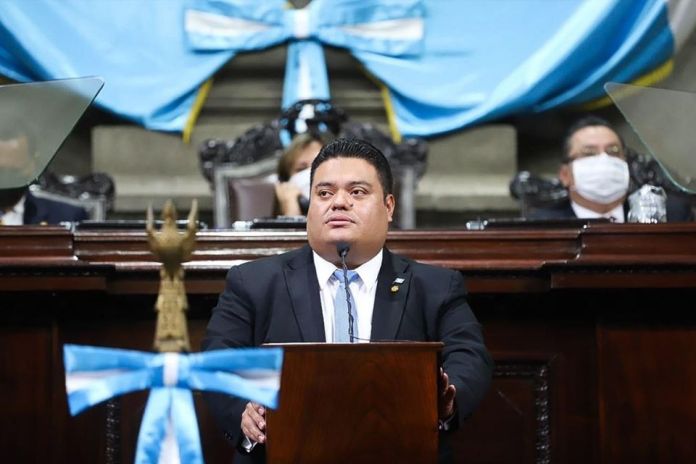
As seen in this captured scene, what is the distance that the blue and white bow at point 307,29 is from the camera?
543 centimetres

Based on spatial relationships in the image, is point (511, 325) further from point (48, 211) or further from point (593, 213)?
point (48, 211)

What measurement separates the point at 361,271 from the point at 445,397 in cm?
46

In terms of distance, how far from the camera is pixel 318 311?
2777mm

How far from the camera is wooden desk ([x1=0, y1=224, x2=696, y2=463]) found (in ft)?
10.4

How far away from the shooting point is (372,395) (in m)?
2.29

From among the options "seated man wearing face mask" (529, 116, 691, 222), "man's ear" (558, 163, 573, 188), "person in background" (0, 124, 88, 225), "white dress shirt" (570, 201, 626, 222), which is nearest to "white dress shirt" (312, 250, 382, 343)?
"person in background" (0, 124, 88, 225)

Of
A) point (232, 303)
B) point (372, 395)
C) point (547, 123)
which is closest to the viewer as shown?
point (372, 395)

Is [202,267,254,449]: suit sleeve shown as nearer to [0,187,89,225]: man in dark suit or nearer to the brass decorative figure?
the brass decorative figure

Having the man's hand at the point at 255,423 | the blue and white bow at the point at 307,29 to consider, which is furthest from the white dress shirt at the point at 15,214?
the man's hand at the point at 255,423

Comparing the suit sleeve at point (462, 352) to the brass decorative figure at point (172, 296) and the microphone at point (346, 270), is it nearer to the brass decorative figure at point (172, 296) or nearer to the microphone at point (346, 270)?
the microphone at point (346, 270)

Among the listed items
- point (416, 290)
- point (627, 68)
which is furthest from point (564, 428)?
point (627, 68)

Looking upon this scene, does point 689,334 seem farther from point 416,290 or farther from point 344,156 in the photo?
point 344,156

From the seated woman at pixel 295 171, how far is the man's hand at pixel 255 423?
1727 mm

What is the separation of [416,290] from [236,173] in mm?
2259
